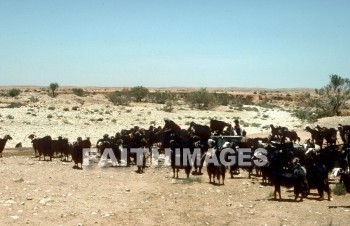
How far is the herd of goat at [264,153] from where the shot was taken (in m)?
11.9

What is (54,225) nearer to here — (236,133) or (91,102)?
(236,133)

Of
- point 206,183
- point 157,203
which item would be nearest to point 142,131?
point 206,183

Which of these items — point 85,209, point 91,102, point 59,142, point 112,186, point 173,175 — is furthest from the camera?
point 91,102

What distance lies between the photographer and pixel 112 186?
12742mm

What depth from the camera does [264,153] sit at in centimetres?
1467

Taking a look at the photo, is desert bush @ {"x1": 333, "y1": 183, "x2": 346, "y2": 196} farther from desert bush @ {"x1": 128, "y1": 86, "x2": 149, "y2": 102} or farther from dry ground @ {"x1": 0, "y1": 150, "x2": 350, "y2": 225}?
desert bush @ {"x1": 128, "y1": 86, "x2": 149, "y2": 102}

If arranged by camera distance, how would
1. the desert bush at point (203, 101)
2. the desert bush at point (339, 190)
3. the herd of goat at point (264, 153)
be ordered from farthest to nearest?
the desert bush at point (203, 101)
the desert bush at point (339, 190)
the herd of goat at point (264, 153)

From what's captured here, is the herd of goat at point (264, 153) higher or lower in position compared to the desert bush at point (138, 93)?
lower

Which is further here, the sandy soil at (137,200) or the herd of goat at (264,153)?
the herd of goat at (264,153)

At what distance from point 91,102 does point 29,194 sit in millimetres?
50629

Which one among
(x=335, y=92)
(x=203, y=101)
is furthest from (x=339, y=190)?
(x=203, y=101)

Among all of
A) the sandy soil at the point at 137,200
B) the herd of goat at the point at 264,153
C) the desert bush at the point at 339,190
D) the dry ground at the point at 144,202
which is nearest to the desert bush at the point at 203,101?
the herd of goat at the point at 264,153

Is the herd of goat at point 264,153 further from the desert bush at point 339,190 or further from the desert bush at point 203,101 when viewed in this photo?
the desert bush at point 203,101

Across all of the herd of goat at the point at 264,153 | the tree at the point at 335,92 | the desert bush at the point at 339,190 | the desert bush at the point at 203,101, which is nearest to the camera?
the herd of goat at the point at 264,153
